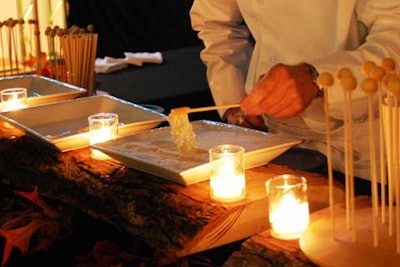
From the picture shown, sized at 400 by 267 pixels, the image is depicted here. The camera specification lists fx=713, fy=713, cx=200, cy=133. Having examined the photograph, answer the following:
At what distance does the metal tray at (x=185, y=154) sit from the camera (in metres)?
1.71

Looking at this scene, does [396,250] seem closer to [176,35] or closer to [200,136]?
[200,136]

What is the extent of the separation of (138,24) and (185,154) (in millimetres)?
3315

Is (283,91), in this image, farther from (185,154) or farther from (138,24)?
(138,24)

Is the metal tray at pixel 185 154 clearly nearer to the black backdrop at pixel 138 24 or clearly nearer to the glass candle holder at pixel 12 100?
the glass candle holder at pixel 12 100

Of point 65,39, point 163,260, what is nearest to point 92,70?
point 65,39

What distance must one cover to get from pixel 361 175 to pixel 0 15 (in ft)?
8.63

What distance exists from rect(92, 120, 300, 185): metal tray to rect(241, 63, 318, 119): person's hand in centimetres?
10

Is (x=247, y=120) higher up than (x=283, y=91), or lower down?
lower down

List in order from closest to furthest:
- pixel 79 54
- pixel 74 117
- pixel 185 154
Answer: pixel 185 154 → pixel 74 117 → pixel 79 54

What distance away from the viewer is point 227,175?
1601 millimetres

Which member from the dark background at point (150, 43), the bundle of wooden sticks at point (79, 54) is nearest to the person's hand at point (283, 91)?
the bundle of wooden sticks at point (79, 54)

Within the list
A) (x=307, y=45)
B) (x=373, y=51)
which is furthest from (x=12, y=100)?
(x=373, y=51)

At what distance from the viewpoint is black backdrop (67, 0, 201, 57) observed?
488 cm

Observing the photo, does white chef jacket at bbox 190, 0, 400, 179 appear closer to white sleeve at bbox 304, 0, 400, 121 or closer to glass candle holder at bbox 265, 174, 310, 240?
white sleeve at bbox 304, 0, 400, 121
